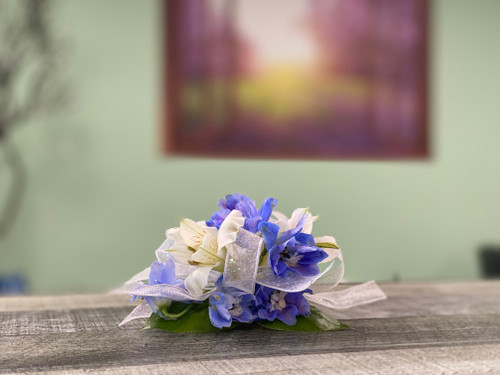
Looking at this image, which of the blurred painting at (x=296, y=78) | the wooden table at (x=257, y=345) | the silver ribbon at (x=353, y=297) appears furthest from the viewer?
the blurred painting at (x=296, y=78)

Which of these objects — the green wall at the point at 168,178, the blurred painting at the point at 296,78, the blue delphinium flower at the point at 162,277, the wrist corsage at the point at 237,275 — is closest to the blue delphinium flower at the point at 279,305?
the wrist corsage at the point at 237,275

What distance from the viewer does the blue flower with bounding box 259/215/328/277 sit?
0.77m

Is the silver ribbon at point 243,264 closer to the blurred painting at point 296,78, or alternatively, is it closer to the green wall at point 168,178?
the green wall at point 168,178

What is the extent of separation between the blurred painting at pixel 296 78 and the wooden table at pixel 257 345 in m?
2.48

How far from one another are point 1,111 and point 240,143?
1.24 meters

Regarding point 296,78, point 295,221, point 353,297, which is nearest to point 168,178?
point 296,78

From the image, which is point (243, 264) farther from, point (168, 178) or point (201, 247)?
point (168, 178)

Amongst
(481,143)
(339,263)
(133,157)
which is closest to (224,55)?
(133,157)

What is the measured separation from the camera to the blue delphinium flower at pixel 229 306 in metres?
0.75

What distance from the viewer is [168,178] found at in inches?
132

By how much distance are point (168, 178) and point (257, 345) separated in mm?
2683

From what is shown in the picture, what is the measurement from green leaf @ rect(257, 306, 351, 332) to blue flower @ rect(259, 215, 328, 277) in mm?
68

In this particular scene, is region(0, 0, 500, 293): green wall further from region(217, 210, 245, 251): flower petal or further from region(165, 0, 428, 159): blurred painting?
region(217, 210, 245, 251): flower petal

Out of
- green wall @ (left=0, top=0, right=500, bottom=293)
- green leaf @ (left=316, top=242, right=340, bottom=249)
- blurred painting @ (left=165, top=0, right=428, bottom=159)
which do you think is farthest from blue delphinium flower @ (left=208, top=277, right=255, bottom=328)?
blurred painting @ (left=165, top=0, right=428, bottom=159)
